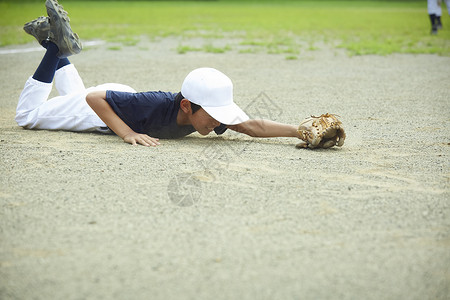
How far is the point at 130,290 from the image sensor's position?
175 centimetres

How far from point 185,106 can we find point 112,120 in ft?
1.83

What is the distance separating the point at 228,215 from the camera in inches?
92.0

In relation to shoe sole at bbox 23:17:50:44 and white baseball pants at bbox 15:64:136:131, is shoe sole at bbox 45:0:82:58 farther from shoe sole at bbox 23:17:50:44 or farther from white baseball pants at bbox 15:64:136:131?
white baseball pants at bbox 15:64:136:131

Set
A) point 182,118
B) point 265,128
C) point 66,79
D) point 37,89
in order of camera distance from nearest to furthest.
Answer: point 182,118, point 265,128, point 37,89, point 66,79

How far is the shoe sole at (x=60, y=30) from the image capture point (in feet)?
12.5

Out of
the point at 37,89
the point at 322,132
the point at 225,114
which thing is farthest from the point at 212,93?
the point at 37,89

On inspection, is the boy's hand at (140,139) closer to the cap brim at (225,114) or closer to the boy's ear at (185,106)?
the boy's ear at (185,106)

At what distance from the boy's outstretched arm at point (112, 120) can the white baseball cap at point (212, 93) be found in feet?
1.56

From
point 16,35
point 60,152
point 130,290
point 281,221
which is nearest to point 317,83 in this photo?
point 60,152

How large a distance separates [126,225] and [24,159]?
4.02 ft

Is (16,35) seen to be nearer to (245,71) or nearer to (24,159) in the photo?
(245,71)

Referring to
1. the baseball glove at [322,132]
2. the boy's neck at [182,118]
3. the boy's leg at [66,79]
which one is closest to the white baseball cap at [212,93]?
the boy's neck at [182,118]

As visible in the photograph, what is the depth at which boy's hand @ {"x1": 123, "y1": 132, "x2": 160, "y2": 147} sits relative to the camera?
3.46 meters

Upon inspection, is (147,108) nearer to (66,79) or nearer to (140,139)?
(140,139)
